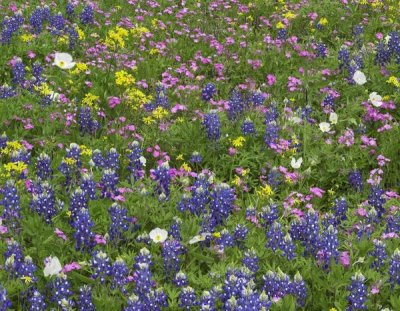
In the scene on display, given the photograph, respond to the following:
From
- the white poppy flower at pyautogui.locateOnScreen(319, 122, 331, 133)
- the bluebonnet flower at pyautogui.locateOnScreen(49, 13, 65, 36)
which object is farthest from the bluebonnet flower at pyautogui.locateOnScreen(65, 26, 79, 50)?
the white poppy flower at pyautogui.locateOnScreen(319, 122, 331, 133)

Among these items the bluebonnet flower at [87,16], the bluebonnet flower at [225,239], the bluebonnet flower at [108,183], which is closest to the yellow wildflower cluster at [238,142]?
the bluebonnet flower at [108,183]

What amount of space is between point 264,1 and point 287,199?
4.89 metres

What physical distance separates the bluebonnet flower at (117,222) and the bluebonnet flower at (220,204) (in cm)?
65

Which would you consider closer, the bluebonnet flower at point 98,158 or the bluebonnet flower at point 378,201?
the bluebonnet flower at point 378,201

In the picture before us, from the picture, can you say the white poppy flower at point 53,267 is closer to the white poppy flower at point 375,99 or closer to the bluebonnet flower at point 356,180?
the bluebonnet flower at point 356,180

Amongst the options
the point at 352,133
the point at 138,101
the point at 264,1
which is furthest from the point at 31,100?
the point at 264,1

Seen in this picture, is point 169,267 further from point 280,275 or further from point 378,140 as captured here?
point 378,140

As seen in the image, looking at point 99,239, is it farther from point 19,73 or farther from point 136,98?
point 19,73

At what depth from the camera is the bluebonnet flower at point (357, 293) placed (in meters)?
3.96

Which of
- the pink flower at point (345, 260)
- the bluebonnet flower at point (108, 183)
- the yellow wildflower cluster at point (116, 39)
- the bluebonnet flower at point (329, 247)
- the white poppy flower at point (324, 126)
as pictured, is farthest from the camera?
the yellow wildflower cluster at point (116, 39)

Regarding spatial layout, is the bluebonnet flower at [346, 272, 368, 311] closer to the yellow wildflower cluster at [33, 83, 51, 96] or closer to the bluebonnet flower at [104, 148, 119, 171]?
the bluebonnet flower at [104, 148, 119, 171]

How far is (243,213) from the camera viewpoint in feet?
17.2

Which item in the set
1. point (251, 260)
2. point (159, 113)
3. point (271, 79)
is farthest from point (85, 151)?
point (271, 79)

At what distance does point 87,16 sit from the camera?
829 cm
